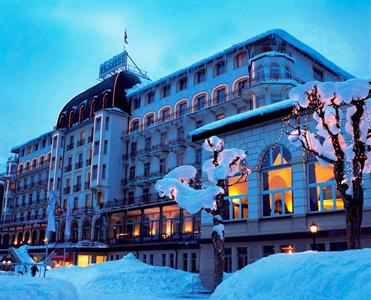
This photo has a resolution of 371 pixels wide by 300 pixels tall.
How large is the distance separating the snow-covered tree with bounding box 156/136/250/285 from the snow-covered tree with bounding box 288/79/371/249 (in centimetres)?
414

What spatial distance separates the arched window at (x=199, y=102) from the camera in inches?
1855

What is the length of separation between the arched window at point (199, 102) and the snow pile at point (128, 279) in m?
21.7

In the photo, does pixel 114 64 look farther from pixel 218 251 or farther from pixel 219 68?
pixel 218 251

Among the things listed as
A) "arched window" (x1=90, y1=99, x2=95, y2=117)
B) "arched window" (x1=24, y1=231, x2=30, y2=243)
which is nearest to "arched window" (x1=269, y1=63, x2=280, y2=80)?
"arched window" (x1=90, y1=99, x2=95, y2=117)

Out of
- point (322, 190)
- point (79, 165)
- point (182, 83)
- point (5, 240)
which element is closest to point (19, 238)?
point (5, 240)

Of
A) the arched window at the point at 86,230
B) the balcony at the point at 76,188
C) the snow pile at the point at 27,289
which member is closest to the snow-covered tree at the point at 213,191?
the snow pile at the point at 27,289

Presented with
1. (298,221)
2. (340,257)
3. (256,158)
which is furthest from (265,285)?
(256,158)

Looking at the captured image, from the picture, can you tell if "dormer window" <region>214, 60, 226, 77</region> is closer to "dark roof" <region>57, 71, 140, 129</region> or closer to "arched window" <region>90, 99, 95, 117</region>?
"dark roof" <region>57, 71, 140, 129</region>

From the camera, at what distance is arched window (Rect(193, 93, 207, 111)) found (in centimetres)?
4712

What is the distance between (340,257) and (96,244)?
43.1 metres

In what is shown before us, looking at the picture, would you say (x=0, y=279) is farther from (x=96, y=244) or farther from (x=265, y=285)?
(x=96, y=244)

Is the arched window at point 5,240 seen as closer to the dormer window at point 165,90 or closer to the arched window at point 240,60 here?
the dormer window at point 165,90

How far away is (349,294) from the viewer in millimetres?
7680

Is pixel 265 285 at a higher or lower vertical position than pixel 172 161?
lower
